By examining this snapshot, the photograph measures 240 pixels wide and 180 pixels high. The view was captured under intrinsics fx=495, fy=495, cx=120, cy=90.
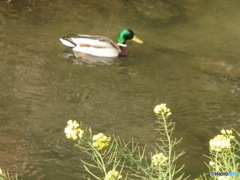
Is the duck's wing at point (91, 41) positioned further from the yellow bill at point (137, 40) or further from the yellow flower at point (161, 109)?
the yellow flower at point (161, 109)

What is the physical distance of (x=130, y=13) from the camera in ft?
36.1

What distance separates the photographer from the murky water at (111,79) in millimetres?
5758

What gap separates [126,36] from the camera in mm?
9352

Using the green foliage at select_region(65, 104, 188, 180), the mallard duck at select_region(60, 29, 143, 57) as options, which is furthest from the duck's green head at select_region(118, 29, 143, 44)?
the green foliage at select_region(65, 104, 188, 180)

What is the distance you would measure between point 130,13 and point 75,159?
6159mm

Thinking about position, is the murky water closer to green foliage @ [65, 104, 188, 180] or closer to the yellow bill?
the yellow bill

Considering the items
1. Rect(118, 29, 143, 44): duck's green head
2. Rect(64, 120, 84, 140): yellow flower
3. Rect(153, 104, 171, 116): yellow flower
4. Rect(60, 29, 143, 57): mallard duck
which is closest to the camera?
Rect(64, 120, 84, 140): yellow flower

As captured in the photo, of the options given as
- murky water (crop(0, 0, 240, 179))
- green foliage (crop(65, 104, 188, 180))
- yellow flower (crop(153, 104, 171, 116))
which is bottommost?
green foliage (crop(65, 104, 188, 180))

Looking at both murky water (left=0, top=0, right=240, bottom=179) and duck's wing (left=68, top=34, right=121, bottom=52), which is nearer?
murky water (left=0, top=0, right=240, bottom=179)

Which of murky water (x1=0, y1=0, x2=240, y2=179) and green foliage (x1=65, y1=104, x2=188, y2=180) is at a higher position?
murky water (x1=0, y1=0, x2=240, y2=179)

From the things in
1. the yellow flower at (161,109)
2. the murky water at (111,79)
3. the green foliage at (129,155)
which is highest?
the murky water at (111,79)

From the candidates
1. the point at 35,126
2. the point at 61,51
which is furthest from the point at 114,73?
the point at 35,126

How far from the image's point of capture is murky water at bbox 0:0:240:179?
18.9 ft

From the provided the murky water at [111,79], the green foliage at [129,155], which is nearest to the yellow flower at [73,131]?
the green foliage at [129,155]
